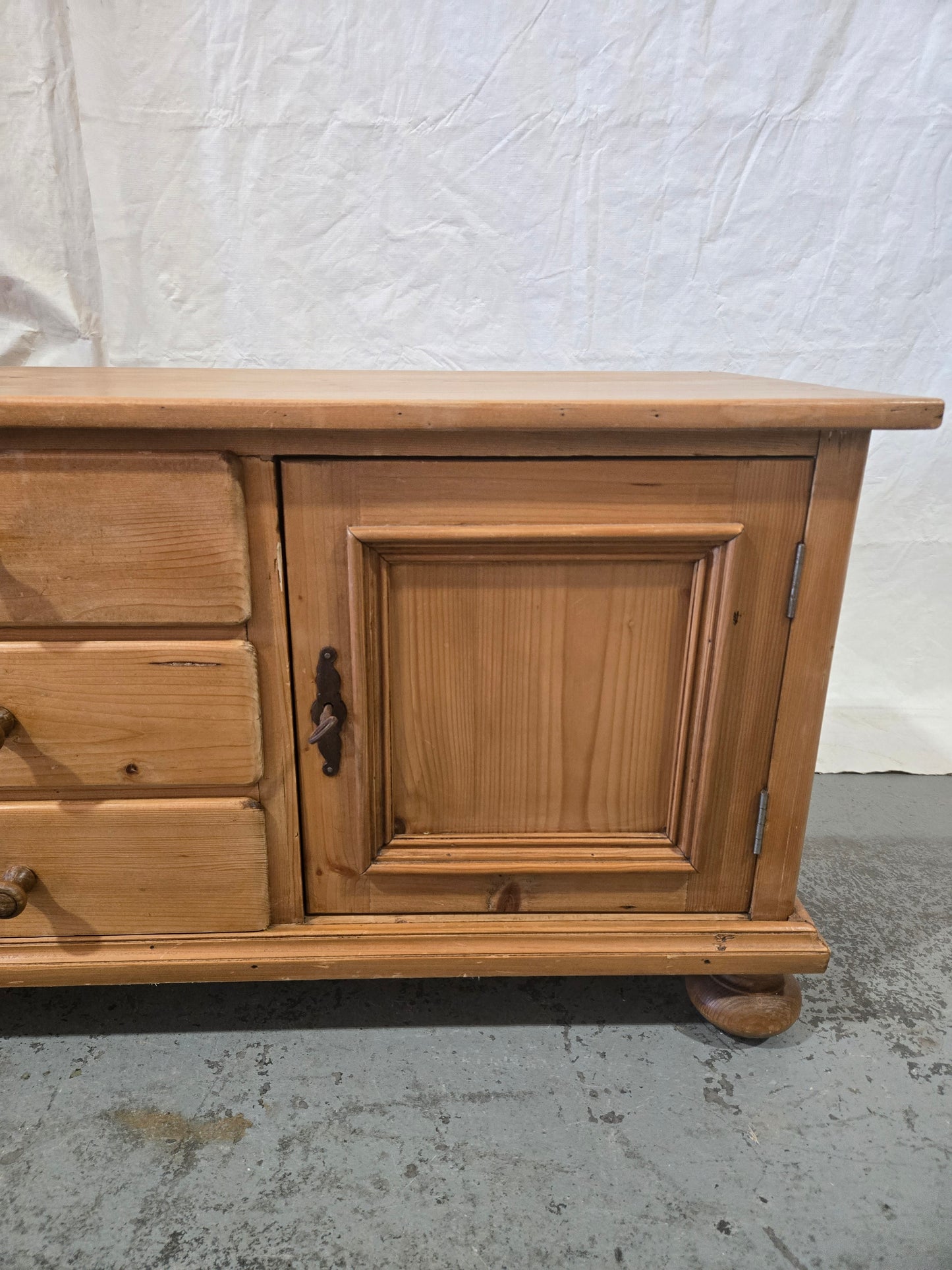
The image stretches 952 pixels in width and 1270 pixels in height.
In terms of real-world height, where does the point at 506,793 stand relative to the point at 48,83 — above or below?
below

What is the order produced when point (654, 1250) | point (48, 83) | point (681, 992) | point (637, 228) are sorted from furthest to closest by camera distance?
point (637, 228)
point (48, 83)
point (681, 992)
point (654, 1250)

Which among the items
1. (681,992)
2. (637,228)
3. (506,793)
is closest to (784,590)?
(506,793)

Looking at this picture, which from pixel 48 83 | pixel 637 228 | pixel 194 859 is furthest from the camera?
pixel 637 228

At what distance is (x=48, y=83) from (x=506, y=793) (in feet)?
4.34

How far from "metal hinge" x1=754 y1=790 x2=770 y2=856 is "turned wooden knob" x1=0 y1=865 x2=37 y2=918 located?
758mm

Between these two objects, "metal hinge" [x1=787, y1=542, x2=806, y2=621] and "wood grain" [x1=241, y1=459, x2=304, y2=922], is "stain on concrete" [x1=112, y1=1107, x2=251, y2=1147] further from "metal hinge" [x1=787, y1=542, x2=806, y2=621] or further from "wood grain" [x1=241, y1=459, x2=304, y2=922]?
"metal hinge" [x1=787, y1=542, x2=806, y2=621]

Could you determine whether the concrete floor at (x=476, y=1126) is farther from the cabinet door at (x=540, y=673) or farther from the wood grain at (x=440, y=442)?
the wood grain at (x=440, y=442)

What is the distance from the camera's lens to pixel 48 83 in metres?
1.33

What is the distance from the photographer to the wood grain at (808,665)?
0.81m

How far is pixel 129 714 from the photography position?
83cm

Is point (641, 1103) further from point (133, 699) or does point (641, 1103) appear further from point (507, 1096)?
point (133, 699)

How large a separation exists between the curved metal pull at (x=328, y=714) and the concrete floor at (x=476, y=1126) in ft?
1.18

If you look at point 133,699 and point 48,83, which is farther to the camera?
point 48,83

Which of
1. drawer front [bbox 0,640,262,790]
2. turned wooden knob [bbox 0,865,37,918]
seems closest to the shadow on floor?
turned wooden knob [bbox 0,865,37,918]
